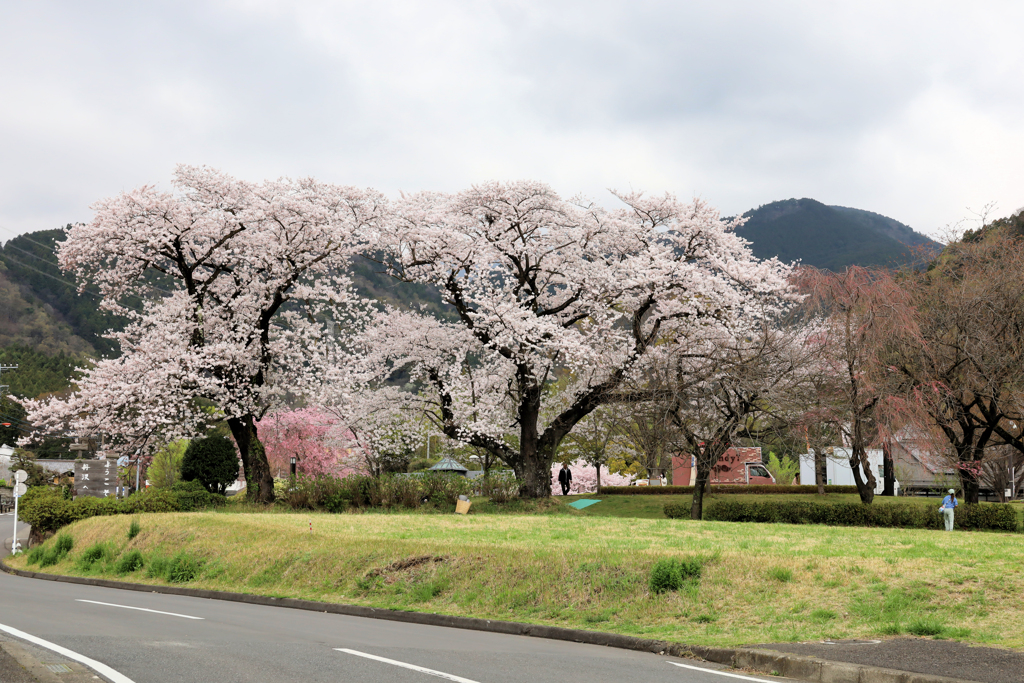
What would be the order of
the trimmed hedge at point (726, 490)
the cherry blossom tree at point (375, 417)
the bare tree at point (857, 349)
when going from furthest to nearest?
1. the trimmed hedge at point (726, 490)
2. the cherry blossom tree at point (375, 417)
3. the bare tree at point (857, 349)

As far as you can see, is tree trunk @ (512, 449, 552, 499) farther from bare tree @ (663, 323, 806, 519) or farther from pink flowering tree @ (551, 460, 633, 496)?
pink flowering tree @ (551, 460, 633, 496)

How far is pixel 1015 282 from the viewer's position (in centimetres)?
2511

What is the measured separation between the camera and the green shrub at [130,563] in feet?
71.8

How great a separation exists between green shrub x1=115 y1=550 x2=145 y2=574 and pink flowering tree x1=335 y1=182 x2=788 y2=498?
11776 mm

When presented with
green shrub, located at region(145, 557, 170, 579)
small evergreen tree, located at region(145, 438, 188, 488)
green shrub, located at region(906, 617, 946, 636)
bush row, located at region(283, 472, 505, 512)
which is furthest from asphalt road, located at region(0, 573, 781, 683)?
small evergreen tree, located at region(145, 438, 188, 488)

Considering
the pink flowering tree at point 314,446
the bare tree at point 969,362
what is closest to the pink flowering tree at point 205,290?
the pink flowering tree at point 314,446

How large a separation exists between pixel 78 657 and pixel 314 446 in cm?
4050

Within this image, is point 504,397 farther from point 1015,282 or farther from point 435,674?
point 435,674

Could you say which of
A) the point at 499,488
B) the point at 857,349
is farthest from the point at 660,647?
the point at 499,488

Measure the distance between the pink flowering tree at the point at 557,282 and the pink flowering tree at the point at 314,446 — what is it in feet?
41.3

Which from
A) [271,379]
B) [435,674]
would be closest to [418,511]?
[271,379]

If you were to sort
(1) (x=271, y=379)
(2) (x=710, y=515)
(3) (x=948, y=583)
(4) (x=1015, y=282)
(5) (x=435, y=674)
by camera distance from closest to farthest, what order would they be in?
1. (5) (x=435, y=674)
2. (3) (x=948, y=583)
3. (4) (x=1015, y=282)
4. (2) (x=710, y=515)
5. (1) (x=271, y=379)

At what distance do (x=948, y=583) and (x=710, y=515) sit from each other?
56.1 feet

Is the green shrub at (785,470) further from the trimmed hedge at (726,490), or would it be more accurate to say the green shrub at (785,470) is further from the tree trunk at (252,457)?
the tree trunk at (252,457)
